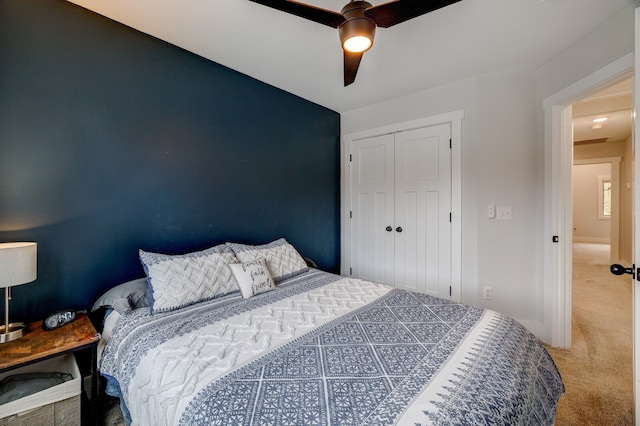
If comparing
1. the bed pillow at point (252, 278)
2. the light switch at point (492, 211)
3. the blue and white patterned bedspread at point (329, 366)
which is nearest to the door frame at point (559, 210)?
the light switch at point (492, 211)

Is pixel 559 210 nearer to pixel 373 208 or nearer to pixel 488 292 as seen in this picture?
pixel 488 292

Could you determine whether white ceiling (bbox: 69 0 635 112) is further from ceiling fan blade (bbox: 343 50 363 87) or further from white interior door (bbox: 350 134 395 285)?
white interior door (bbox: 350 134 395 285)

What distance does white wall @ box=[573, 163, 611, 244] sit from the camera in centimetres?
779

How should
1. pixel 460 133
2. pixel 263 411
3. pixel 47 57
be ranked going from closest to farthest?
pixel 263 411, pixel 47 57, pixel 460 133

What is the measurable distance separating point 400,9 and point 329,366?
161cm

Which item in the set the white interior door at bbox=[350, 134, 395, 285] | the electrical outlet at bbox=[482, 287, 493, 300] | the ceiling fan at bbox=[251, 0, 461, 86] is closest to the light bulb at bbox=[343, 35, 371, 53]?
the ceiling fan at bbox=[251, 0, 461, 86]

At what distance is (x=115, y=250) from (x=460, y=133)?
3.08m

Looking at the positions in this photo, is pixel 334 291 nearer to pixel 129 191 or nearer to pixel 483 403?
pixel 483 403

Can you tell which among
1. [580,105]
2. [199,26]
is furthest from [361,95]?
[580,105]

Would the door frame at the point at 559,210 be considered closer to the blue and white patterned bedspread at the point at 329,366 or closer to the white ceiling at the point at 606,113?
the white ceiling at the point at 606,113

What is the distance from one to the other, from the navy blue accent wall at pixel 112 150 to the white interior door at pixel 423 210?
4.84 ft

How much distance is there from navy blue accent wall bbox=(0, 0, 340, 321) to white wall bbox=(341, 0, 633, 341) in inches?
77.8

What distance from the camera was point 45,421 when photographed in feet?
4.22

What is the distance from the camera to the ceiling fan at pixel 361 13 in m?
1.27
